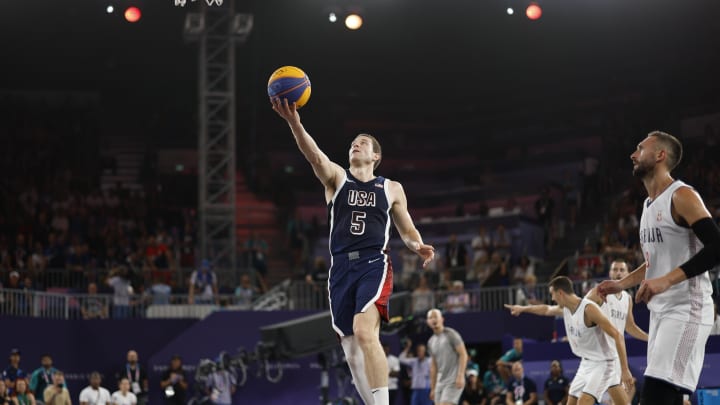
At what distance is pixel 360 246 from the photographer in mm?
8617

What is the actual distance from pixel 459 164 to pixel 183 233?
1113 centimetres

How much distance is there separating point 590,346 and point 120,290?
15892 millimetres

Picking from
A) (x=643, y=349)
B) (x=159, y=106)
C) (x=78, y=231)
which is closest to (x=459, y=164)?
(x=159, y=106)

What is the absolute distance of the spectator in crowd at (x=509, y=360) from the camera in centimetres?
2067

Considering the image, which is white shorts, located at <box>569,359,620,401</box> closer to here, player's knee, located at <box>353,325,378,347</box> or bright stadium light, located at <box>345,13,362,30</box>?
player's knee, located at <box>353,325,378,347</box>

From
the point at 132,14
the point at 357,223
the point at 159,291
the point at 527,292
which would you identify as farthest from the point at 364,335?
the point at 132,14

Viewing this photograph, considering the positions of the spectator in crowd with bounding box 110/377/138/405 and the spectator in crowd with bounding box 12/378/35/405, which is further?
the spectator in crowd with bounding box 110/377/138/405

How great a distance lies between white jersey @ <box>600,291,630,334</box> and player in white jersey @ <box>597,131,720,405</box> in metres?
4.86

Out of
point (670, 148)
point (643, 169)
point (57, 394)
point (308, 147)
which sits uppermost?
point (308, 147)

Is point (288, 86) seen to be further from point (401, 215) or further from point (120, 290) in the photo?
point (120, 290)

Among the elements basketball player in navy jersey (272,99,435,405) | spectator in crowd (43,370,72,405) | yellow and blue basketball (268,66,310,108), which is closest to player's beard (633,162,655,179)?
basketball player in navy jersey (272,99,435,405)

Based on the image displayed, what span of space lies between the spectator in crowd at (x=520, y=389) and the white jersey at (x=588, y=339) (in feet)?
23.8

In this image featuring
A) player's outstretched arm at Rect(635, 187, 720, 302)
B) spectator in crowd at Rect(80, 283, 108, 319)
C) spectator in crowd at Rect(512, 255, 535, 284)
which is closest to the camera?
player's outstretched arm at Rect(635, 187, 720, 302)

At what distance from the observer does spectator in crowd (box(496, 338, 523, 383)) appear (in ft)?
67.8
